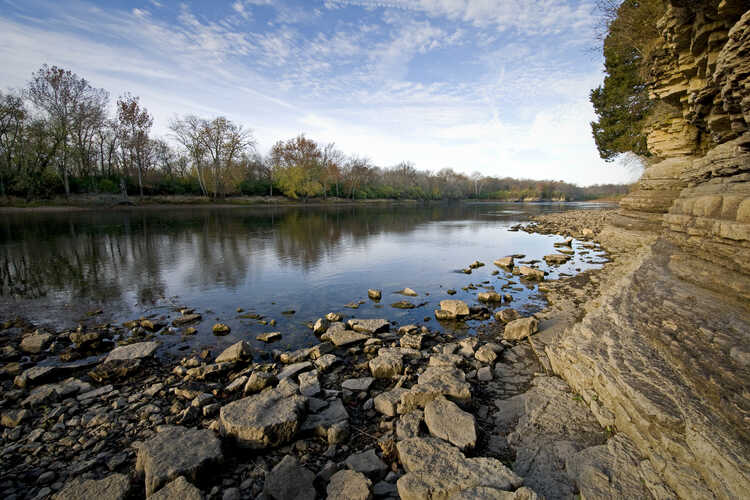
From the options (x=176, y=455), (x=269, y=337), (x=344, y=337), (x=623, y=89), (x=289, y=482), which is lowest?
(x=269, y=337)

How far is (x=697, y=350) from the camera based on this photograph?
3.94 m

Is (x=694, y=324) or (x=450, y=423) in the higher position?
(x=694, y=324)

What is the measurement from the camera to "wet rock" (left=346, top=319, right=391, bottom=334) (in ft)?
22.4

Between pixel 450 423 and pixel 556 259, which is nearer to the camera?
pixel 450 423

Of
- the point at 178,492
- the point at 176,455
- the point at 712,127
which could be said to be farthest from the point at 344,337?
the point at 712,127

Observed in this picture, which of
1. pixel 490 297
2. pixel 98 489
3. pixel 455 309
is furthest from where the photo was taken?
pixel 490 297

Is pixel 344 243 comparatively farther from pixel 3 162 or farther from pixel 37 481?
pixel 3 162

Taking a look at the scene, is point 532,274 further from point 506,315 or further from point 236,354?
point 236,354

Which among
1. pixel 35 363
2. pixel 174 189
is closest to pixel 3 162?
pixel 174 189

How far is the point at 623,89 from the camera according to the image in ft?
87.5

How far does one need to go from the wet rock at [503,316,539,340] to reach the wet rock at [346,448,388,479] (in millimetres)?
4169

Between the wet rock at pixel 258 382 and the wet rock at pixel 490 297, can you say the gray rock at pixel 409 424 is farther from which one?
the wet rock at pixel 490 297

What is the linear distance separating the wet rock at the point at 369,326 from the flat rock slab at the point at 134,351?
3.79 meters

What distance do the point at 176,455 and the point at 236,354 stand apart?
8.16 feet
